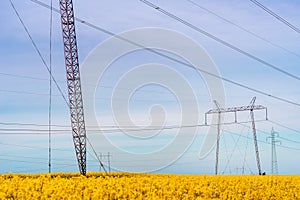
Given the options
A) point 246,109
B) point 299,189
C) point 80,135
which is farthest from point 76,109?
point 299,189

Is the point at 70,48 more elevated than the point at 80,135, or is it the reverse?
the point at 70,48

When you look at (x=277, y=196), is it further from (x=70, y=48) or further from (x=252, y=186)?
(x=70, y=48)

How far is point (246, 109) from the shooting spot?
54.8 metres

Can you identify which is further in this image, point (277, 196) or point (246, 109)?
point (246, 109)

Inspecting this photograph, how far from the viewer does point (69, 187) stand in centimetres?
2388

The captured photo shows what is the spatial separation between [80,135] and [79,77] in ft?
18.3

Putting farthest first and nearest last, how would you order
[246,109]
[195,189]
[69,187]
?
[246,109]
[195,189]
[69,187]

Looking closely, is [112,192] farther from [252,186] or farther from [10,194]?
[252,186]

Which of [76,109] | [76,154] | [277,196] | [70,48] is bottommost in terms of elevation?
[277,196]

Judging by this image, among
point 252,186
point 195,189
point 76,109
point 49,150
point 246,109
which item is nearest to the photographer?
point 195,189

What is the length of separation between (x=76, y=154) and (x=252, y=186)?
21.5 metres

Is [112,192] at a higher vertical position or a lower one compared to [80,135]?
lower

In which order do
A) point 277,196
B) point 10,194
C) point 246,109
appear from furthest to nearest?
point 246,109
point 277,196
point 10,194

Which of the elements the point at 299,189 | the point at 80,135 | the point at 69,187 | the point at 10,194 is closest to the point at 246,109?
the point at 80,135
